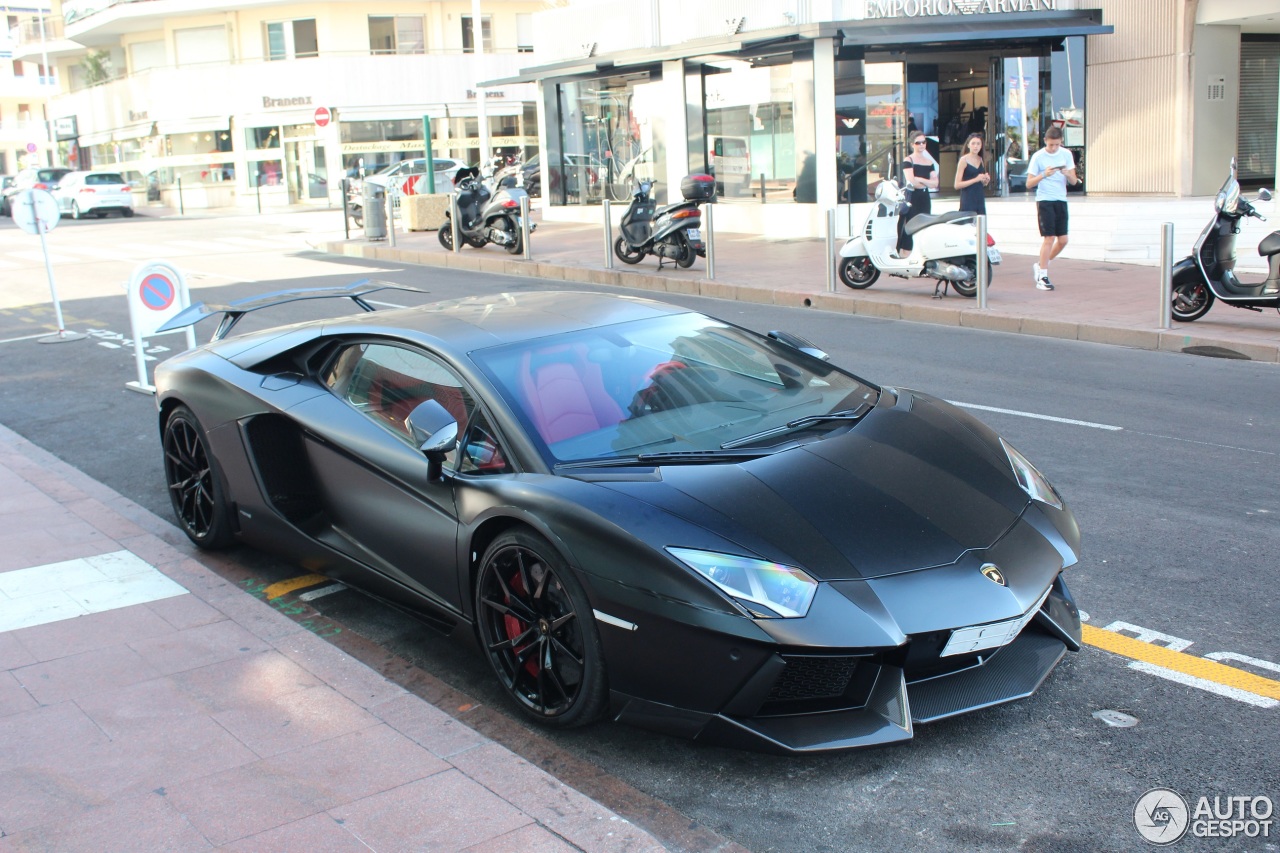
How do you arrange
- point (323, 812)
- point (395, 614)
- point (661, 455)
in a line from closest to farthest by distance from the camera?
1. point (323, 812)
2. point (661, 455)
3. point (395, 614)

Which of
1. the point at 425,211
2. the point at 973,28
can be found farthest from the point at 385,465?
the point at 425,211

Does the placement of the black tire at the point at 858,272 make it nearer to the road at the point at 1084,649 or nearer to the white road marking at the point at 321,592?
the road at the point at 1084,649

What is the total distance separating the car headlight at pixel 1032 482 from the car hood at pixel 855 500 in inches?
2.1

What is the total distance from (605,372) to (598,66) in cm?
2193

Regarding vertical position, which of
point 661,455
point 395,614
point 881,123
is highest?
point 881,123

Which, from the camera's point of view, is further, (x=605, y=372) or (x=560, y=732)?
(x=605, y=372)

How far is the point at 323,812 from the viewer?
3.34 meters

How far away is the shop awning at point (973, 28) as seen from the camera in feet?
63.6

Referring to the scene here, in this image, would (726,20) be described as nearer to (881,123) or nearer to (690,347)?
(881,123)

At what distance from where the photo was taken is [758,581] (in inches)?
135

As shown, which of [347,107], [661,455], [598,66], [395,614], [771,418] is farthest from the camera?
[347,107]

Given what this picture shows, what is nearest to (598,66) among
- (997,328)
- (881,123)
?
(881,123)

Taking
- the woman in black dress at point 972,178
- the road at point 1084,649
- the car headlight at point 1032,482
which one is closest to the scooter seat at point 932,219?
the woman in black dress at point 972,178

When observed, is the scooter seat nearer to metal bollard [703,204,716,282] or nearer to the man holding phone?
the man holding phone
